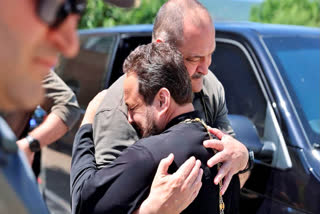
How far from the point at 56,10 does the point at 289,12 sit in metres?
6.85

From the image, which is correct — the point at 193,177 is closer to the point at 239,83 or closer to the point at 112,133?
the point at 112,133

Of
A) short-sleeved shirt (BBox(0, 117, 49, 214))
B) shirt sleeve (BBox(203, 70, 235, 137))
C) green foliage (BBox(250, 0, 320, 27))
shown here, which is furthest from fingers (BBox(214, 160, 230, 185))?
green foliage (BBox(250, 0, 320, 27))

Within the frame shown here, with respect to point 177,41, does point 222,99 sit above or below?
below

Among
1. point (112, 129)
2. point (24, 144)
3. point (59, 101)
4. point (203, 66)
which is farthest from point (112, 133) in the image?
point (59, 101)

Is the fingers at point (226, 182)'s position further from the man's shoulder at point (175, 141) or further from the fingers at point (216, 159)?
the man's shoulder at point (175, 141)

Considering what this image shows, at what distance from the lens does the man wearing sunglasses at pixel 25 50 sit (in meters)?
0.72

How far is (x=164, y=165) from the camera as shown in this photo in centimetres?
146

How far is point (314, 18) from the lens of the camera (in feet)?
24.5

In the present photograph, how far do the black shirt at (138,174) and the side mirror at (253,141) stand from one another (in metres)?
0.69

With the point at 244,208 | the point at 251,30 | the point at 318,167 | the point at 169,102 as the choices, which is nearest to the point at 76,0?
the point at 169,102

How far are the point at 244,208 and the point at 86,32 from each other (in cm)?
244

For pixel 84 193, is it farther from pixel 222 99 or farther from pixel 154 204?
pixel 222 99

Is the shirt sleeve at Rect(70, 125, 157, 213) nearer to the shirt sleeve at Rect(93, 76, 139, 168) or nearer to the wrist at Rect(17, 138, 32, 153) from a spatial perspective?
the shirt sleeve at Rect(93, 76, 139, 168)

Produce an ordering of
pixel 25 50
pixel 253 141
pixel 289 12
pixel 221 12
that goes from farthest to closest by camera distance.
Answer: pixel 221 12 → pixel 289 12 → pixel 253 141 → pixel 25 50
